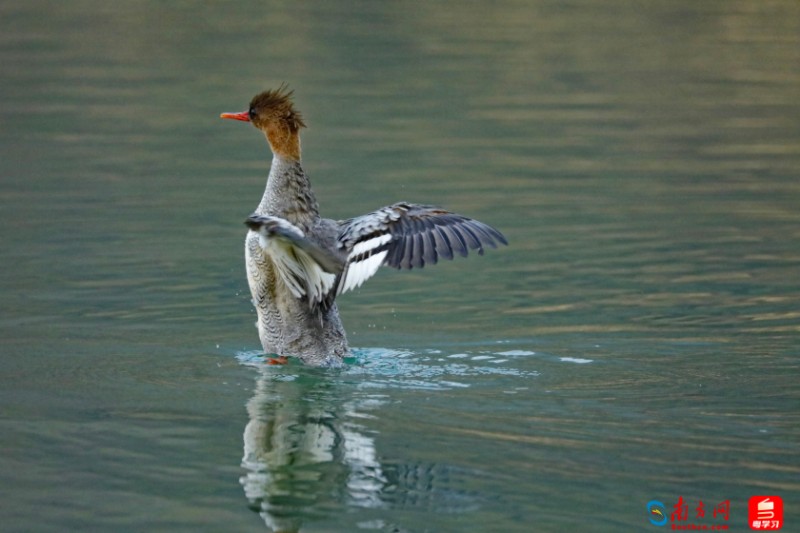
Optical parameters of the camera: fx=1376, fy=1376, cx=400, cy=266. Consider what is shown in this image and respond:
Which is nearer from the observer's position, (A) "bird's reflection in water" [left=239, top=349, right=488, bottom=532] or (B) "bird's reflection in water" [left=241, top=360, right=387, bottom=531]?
(A) "bird's reflection in water" [left=239, top=349, right=488, bottom=532]

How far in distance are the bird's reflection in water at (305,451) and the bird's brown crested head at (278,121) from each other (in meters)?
1.55

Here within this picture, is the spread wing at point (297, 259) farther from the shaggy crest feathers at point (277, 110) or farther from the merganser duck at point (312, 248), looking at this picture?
the shaggy crest feathers at point (277, 110)

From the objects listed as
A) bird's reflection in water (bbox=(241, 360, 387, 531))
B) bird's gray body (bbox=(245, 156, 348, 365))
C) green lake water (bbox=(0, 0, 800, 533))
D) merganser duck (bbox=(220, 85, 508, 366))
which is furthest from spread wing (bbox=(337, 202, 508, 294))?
green lake water (bbox=(0, 0, 800, 533))

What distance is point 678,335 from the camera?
10.1 metres

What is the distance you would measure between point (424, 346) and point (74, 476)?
10.9ft

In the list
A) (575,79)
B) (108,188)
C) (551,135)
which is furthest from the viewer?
(575,79)

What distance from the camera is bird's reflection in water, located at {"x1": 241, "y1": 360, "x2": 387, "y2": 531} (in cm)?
694

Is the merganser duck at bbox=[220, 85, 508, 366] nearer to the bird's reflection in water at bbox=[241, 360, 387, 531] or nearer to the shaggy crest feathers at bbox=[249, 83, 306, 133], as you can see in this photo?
the shaggy crest feathers at bbox=[249, 83, 306, 133]

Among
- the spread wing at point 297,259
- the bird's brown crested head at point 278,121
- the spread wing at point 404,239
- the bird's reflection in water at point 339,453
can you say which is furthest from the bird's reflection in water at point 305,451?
the bird's brown crested head at point 278,121

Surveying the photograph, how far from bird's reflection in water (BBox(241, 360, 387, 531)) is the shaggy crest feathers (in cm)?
176

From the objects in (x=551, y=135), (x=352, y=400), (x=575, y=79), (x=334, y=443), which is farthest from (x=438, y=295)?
(x=575, y=79)

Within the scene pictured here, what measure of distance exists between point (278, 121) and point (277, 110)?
0.10 metres

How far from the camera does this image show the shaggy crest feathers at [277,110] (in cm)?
969

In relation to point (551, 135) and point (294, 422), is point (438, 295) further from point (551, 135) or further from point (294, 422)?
point (551, 135)
